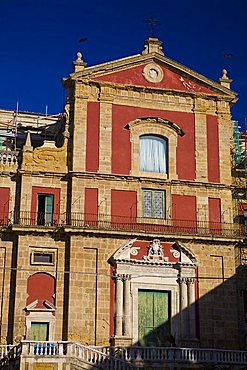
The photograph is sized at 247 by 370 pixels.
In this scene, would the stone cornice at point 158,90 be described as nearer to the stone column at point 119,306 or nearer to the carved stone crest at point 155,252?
the carved stone crest at point 155,252

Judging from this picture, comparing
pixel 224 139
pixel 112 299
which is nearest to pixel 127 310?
pixel 112 299

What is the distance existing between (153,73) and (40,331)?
13942mm

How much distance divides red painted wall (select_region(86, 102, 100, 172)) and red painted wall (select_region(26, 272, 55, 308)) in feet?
17.9

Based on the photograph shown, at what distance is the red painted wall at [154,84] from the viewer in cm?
3353

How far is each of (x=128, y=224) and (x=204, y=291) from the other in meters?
4.61

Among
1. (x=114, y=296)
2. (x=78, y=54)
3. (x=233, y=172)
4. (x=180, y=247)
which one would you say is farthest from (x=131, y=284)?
(x=78, y=54)

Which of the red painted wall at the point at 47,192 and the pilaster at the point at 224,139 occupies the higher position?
the pilaster at the point at 224,139

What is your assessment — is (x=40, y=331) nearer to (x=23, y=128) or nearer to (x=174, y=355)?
(x=174, y=355)

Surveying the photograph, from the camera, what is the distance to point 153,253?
30.9 meters

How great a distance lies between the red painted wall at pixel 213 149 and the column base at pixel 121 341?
8.91 m

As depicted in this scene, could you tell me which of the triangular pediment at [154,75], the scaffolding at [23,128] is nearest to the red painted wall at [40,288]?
the scaffolding at [23,128]

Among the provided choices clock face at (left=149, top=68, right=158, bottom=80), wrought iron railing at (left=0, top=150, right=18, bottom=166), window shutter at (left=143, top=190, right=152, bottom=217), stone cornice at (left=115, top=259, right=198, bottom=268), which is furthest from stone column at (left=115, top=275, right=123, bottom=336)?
clock face at (left=149, top=68, right=158, bottom=80)

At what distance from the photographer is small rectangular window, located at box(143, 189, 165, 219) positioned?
105ft

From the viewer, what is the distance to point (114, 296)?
97.9 feet
